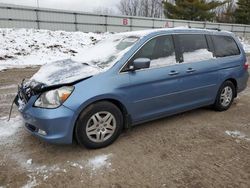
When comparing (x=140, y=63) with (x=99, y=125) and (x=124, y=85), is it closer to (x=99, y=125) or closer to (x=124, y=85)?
(x=124, y=85)

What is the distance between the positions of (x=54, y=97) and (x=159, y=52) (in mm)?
1874

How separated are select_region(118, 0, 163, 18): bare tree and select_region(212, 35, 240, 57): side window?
188 feet

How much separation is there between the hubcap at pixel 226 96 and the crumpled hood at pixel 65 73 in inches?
113

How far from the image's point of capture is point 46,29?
1881cm

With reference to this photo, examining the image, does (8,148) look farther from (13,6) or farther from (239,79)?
(13,6)

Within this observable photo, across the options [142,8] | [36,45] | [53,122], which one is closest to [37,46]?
[36,45]

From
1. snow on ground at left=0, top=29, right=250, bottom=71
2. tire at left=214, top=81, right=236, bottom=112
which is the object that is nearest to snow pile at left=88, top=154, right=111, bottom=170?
tire at left=214, top=81, right=236, bottom=112

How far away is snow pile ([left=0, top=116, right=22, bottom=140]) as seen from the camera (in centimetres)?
423

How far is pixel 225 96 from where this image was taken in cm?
542

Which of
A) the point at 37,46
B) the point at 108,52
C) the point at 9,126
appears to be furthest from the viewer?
the point at 37,46

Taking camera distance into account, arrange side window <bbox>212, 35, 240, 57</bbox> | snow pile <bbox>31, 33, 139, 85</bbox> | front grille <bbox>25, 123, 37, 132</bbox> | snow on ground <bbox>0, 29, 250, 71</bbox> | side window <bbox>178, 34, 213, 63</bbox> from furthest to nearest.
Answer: snow on ground <bbox>0, 29, 250, 71</bbox>, side window <bbox>212, 35, 240, 57</bbox>, side window <bbox>178, 34, 213, 63</bbox>, snow pile <bbox>31, 33, 139, 85</bbox>, front grille <bbox>25, 123, 37, 132</bbox>

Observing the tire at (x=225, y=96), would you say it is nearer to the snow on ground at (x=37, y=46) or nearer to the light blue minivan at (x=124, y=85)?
the light blue minivan at (x=124, y=85)

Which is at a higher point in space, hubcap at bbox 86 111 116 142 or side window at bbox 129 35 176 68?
side window at bbox 129 35 176 68

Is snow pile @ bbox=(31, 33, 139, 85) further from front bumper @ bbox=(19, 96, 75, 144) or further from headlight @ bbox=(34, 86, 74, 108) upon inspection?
front bumper @ bbox=(19, 96, 75, 144)
